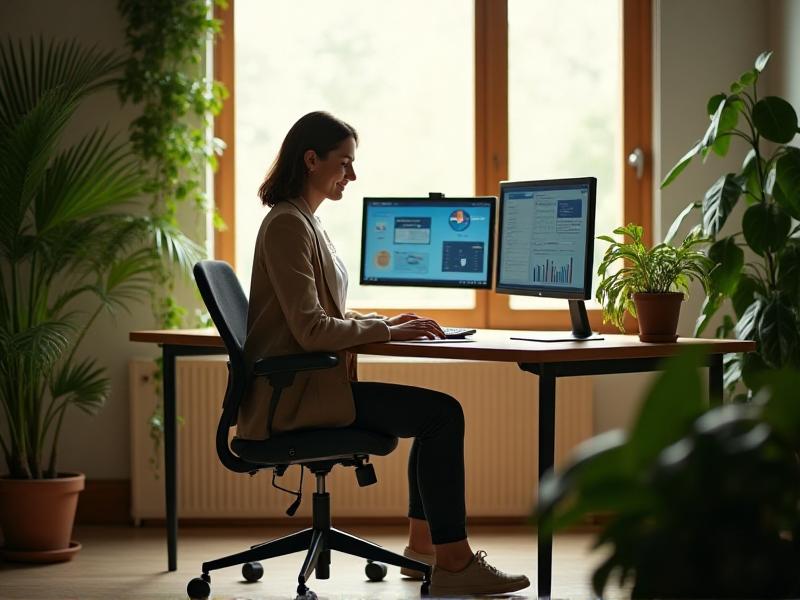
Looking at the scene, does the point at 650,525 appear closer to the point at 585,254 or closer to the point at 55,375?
the point at 585,254

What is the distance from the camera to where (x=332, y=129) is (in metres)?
2.94

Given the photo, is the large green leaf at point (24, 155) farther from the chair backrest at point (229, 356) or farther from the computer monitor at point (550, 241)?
the computer monitor at point (550, 241)

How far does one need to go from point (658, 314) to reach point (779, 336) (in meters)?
0.65

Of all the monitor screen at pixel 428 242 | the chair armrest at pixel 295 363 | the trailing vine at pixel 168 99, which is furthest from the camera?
the trailing vine at pixel 168 99

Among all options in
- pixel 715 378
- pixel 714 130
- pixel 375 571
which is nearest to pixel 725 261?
pixel 714 130

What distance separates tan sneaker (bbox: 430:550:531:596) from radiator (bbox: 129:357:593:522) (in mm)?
1101

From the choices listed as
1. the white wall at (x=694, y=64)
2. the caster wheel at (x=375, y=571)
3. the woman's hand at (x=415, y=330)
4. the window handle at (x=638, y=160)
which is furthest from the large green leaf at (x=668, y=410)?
the window handle at (x=638, y=160)

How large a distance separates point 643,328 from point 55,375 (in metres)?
2.21

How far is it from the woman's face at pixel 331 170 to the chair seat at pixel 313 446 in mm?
646

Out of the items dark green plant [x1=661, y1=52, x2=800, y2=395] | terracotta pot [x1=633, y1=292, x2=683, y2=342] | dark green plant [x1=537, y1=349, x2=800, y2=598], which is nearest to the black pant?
terracotta pot [x1=633, y1=292, x2=683, y2=342]

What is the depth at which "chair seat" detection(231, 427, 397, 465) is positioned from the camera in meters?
2.75

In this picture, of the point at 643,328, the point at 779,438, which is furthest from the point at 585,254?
the point at 779,438

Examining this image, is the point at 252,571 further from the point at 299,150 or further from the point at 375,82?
the point at 375,82

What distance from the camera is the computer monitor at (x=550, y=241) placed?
2.81 m
